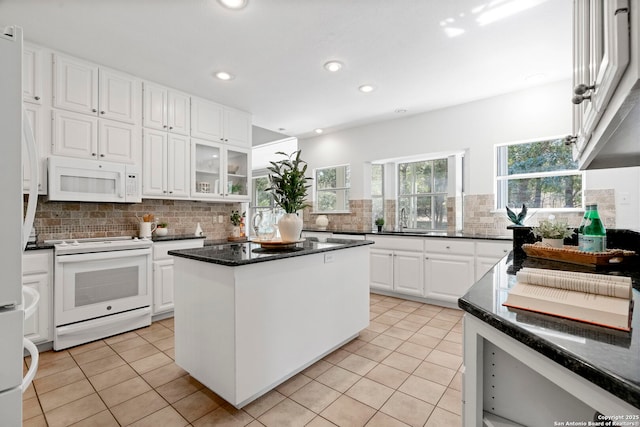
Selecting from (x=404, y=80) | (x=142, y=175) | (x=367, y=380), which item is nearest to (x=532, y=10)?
(x=404, y=80)

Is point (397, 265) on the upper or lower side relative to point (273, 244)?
lower

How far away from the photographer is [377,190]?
510 centimetres

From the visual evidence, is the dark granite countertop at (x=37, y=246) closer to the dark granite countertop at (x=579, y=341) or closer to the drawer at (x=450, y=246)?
the dark granite countertop at (x=579, y=341)

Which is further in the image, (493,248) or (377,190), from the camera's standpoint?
(377,190)

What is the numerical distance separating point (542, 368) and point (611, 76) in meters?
0.65

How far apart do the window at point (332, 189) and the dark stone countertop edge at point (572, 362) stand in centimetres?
453

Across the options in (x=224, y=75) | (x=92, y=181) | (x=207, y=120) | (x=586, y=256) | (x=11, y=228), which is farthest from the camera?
(x=207, y=120)

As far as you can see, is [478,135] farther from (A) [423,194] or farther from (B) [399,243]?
(B) [399,243]

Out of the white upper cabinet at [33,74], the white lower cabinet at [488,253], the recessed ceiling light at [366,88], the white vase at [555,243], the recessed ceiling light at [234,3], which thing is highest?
the recessed ceiling light at [366,88]

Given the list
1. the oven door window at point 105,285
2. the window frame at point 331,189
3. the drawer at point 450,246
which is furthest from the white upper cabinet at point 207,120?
the drawer at point 450,246

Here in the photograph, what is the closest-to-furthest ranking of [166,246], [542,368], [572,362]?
1. [572,362]
2. [542,368]
3. [166,246]

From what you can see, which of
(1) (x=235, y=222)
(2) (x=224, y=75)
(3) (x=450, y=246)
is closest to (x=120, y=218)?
(1) (x=235, y=222)

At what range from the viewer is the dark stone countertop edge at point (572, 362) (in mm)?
467

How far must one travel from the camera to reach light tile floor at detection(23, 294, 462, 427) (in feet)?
5.58
